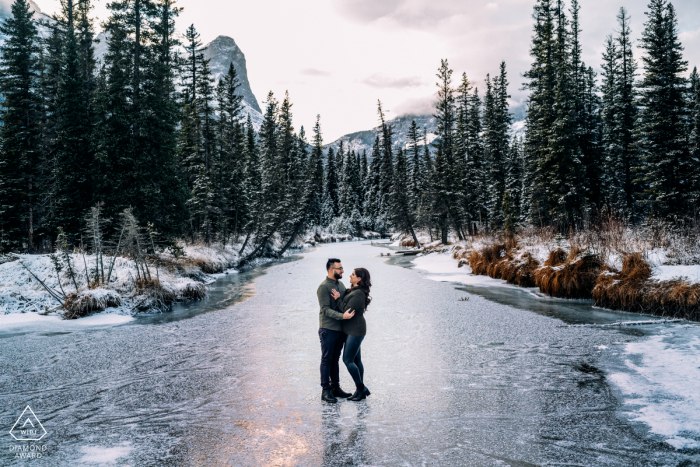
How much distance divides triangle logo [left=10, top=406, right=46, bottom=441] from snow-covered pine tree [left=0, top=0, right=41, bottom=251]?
21.1 meters

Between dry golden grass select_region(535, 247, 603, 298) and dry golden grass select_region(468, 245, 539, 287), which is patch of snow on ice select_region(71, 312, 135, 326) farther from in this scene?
dry golden grass select_region(468, 245, 539, 287)

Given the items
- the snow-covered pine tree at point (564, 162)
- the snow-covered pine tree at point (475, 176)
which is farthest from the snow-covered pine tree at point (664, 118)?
the snow-covered pine tree at point (475, 176)

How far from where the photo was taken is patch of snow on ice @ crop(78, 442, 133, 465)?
418 centimetres

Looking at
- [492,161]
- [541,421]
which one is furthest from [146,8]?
[492,161]

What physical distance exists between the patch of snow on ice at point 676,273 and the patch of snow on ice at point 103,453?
13.0 metres

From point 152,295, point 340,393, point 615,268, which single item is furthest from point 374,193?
point 340,393

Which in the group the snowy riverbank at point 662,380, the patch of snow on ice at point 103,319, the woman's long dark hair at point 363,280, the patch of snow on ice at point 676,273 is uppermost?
the woman's long dark hair at point 363,280

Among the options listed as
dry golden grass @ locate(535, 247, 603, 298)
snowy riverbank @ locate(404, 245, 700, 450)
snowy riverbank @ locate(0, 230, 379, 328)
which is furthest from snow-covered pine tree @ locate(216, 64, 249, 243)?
snowy riverbank @ locate(404, 245, 700, 450)

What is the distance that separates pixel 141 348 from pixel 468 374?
697cm

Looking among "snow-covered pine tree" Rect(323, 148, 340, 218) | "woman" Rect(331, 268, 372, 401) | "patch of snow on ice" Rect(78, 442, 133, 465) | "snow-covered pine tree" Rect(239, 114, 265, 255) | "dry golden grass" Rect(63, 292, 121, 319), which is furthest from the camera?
"snow-covered pine tree" Rect(323, 148, 340, 218)

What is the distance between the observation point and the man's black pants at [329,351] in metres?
5.65

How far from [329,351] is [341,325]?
402 mm

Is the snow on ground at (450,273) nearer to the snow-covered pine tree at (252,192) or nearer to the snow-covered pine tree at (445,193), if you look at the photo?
the snow-covered pine tree at (445,193)

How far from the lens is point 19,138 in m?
23.1
